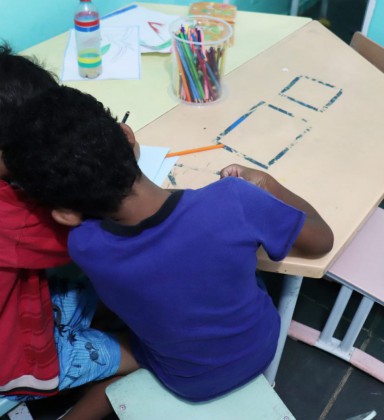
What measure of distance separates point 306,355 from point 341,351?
12 centimetres

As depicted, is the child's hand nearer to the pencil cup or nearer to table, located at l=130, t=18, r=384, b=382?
table, located at l=130, t=18, r=384, b=382

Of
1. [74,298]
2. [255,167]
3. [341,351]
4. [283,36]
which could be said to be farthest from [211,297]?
[283,36]

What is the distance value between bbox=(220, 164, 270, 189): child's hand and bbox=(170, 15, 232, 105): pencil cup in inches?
12.4

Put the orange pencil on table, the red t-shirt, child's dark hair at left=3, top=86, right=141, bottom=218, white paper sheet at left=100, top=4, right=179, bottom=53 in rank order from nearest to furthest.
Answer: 1. child's dark hair at left=3, top=86, right=141, bottom=218
2. the red t-shirt
3. the orange pencil on table
4. white paper sheet at left=100, top=4, right=179, bottom=53

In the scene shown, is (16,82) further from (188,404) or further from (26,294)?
(188,404)

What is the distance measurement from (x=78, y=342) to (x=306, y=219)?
1.88 ft

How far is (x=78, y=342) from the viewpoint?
106 centimetres

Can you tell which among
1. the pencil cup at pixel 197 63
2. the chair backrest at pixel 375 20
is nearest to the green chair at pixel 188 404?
the pencil cup at pixel 197 63

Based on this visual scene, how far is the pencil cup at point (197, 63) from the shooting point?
1149mm

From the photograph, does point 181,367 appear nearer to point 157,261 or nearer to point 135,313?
point 135,313

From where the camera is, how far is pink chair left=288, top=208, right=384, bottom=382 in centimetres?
118

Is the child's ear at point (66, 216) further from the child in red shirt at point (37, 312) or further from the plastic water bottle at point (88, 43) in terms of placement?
the plastic water bottle at point (88, 43)

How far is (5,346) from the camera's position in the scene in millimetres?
917

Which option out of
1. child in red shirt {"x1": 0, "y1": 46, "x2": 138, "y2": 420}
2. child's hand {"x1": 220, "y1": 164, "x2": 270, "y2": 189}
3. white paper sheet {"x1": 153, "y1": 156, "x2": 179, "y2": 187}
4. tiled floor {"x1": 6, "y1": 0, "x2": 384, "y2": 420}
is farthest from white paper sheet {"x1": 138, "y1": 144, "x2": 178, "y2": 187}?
tiled floor {"x1": 6, "y1": 0, "x2": 384, "y2": 420}
